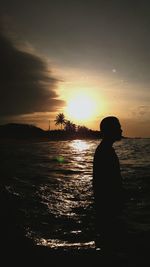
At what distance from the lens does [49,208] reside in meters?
9.29

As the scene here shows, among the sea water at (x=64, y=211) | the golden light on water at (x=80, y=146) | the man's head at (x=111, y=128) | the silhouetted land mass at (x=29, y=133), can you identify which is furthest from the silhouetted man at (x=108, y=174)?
the silhouetted land mass at (x=29, y=133)

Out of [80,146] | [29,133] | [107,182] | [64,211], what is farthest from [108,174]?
[29,133]

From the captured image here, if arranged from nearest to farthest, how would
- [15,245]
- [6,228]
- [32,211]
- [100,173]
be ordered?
[100,173] → [15,245] → [6,228] → [32,211]

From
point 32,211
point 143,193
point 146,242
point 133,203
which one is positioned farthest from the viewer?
point 143,193

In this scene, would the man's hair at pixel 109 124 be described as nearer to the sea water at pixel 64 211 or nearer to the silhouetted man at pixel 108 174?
the silhouetted man at pixel 108 174

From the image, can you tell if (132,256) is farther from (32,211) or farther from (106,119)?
(32,211)

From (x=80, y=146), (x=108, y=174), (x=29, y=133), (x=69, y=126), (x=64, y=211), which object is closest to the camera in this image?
(x=108, y=174)

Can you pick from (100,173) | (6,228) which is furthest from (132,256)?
(6,228)

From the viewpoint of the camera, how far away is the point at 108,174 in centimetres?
410

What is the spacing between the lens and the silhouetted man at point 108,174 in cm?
410

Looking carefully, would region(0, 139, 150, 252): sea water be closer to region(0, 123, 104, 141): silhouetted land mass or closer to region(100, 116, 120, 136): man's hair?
region(100, 116, 120, 136): man's hair

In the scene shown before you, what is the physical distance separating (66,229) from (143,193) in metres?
6.16

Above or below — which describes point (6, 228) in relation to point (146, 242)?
above

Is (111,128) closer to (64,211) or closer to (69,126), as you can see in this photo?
(64,211)
